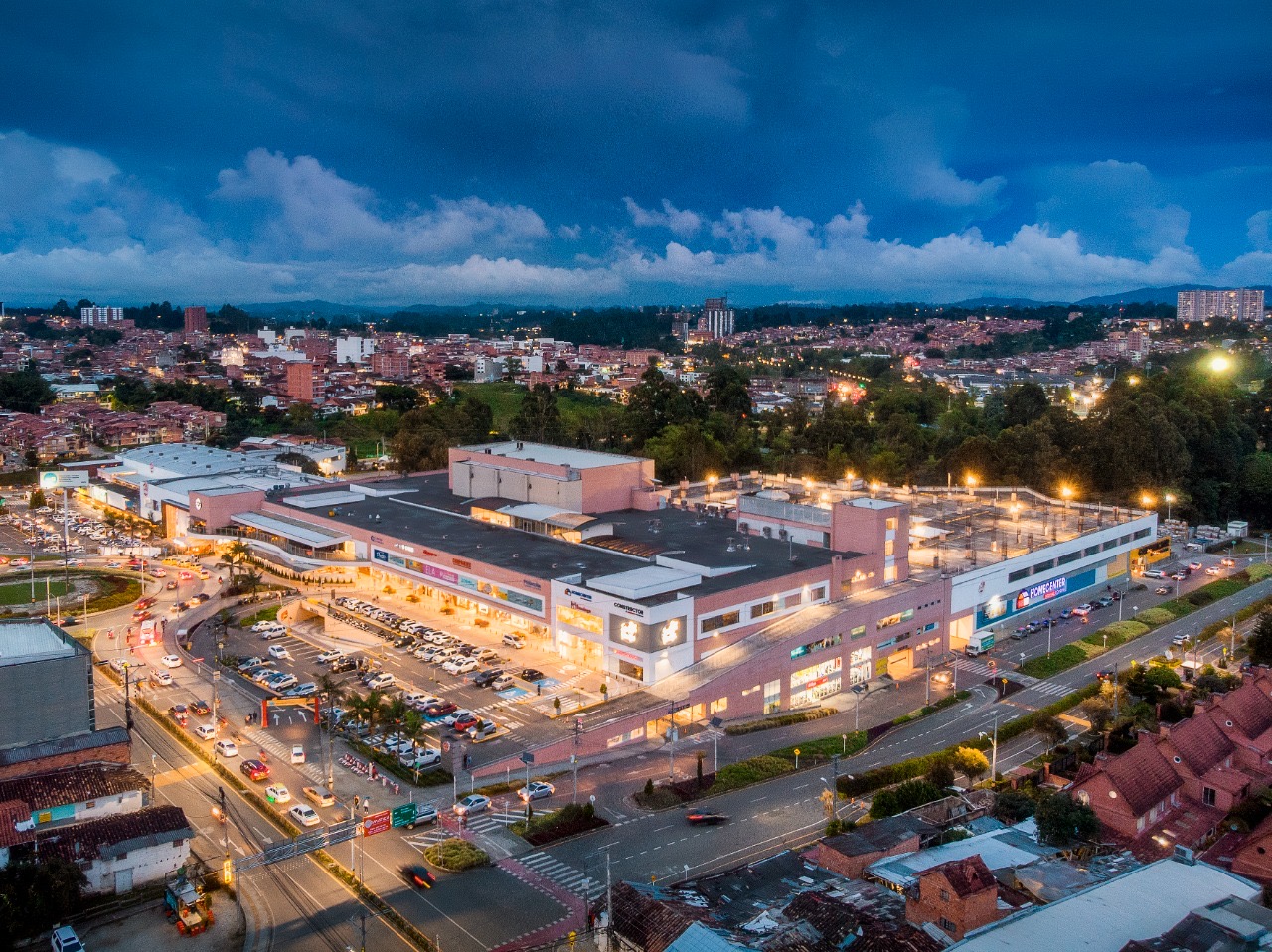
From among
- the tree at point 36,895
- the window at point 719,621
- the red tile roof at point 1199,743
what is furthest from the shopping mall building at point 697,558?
the tree at point 36,895

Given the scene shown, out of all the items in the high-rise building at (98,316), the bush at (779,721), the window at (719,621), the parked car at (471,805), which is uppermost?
the high-rise building at (98,316)

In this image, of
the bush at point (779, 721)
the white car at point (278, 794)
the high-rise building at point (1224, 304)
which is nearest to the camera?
the white car at point (278, 794)

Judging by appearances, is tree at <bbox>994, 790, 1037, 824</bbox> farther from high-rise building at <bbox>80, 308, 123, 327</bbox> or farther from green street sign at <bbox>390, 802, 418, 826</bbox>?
high-rise building at <bbox>80, 308, 123, 327</bbox>

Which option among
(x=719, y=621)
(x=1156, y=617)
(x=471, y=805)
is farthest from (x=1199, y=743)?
(x=471, y=805)

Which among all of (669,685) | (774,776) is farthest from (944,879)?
(669,685)

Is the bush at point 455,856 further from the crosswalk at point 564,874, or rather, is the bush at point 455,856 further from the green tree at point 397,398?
the green tree at point 397,398

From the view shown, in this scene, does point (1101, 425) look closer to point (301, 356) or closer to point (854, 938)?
point (854, 938)
